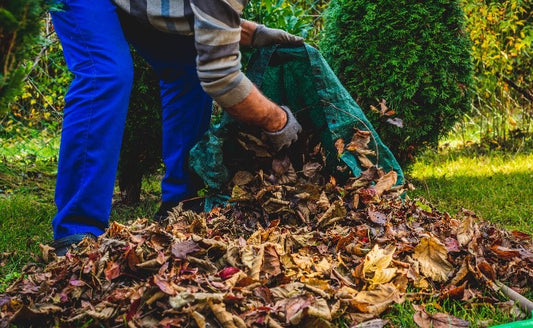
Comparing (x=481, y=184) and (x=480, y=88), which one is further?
(x=480, y=88)

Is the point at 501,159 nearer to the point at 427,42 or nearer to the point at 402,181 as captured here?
the point at 427,42

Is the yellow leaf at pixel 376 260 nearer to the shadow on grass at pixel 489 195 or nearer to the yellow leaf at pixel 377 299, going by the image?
the yellow leaf at pixel 377 299

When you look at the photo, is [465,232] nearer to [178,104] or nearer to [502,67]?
[178,104]

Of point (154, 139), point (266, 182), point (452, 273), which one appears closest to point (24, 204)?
point (154, 139)

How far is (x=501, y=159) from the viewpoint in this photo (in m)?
4.62

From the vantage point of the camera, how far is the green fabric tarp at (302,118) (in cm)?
243

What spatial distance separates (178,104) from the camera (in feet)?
8.42

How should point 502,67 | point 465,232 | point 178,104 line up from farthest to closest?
point 502,67
point 178,104
point 465,232

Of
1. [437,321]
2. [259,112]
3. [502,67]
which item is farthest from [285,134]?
[502,67]

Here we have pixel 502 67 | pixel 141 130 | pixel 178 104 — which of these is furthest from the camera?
pixel 502 67

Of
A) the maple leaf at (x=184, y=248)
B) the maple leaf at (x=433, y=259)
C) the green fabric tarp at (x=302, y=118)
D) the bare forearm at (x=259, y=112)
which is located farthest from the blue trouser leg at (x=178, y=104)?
the maple leaf at (x=433, y=259)

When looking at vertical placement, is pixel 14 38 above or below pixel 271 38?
above

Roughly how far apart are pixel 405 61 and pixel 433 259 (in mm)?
1792

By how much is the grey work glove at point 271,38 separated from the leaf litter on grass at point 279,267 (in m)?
0.66
